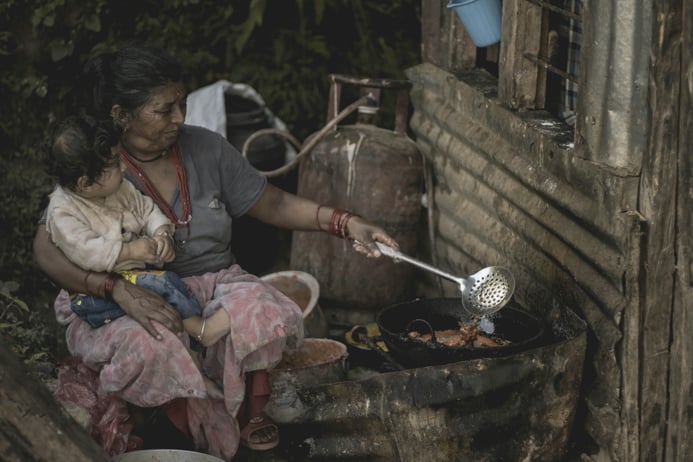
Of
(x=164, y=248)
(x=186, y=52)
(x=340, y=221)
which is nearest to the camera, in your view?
(x=164, y=248)

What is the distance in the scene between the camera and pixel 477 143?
5.37 m

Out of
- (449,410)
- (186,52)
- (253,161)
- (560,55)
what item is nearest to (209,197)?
(449,410)

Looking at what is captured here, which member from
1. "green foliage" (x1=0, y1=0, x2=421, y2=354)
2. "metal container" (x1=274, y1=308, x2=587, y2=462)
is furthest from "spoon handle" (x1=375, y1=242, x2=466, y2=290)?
"green foliage" (x1=0, y1=0, x2=421, y2=354)

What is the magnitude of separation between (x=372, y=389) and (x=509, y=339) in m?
0.90

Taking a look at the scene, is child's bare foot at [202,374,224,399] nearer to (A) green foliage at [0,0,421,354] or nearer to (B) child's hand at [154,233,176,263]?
(B) child's hand at [154,233,176,263]

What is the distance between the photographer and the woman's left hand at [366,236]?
426cm

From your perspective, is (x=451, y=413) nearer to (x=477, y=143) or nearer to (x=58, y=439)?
(x=58, y=439)

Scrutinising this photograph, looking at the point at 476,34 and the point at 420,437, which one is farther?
the point at 476,34

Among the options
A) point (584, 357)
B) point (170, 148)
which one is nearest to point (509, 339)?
point (584, 357)

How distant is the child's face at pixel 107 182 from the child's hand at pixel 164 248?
26 cm

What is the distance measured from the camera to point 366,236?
14.2ft

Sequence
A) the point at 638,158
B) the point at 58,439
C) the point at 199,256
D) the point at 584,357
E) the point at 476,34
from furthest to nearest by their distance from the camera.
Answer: the point at 476,34
the point at 199,256
the point at 584,357
the point at 638,158
the point at 58,439

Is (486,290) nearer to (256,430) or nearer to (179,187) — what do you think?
(256,430)

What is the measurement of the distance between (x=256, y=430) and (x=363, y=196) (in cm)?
200
